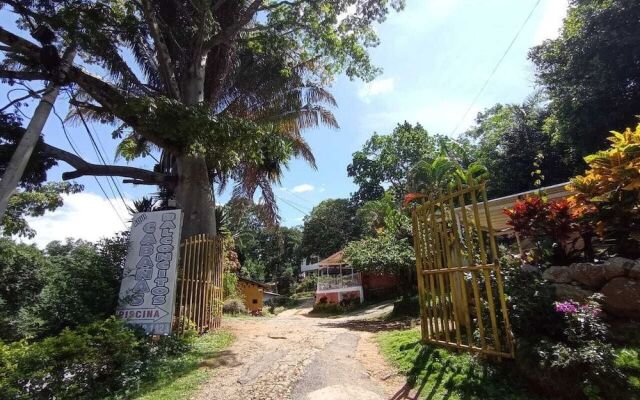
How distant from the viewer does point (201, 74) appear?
415 inches

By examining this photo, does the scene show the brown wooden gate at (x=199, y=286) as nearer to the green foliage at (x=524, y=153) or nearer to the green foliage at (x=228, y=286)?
the green foliage at (x=228, y=286)

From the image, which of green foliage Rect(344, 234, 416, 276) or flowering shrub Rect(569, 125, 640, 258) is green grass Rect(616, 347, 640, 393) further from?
green foliage Rect(344, 234, 416, 276)

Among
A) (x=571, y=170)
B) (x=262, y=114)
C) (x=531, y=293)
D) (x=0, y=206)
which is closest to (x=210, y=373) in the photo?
(x=0, y=206)

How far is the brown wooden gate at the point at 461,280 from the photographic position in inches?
179

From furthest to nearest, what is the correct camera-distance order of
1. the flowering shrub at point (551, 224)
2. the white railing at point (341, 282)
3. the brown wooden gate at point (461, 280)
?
the white railing at point (341, 282) → the flowering shrub at point (551, 224) → the brown wooden gate at point (461, 280)

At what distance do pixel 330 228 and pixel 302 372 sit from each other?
3685cm

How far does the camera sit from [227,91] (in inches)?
505

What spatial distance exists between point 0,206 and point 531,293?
7481 mm

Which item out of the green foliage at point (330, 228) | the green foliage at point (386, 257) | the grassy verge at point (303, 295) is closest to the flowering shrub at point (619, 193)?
the green foliage at point (386, 257)

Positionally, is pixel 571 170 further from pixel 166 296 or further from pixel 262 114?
pixel 166 296

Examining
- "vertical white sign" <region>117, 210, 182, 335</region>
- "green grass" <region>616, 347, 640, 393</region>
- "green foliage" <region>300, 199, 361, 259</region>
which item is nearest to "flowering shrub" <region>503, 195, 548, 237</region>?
"green grass" <region>616, 347, 640, 393</region>

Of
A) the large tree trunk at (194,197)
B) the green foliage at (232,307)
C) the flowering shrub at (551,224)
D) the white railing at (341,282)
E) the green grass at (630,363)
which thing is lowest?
the green grass at (630,363)

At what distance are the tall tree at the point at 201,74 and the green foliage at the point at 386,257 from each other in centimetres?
598

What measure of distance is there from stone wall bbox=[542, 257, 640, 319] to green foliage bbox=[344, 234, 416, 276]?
34.9ft
